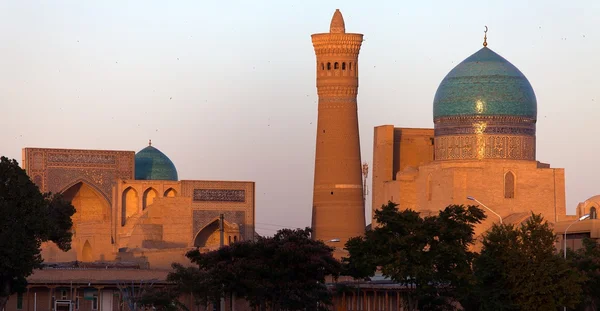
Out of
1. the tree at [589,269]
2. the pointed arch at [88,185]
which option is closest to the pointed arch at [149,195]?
the pointed arch at [88,185]

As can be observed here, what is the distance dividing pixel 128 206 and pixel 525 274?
2787 centimetres

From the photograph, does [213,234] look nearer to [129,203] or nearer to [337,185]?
[129,203]

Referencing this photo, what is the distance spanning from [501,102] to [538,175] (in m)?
2.74

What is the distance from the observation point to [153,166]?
66.4m

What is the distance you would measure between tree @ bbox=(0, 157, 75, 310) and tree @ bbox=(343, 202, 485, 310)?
728 cm

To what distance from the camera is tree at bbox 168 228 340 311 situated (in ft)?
124

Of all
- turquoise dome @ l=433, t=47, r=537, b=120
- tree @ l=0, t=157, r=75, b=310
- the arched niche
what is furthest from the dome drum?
tree @ l=0, t=157, r=75, b=310

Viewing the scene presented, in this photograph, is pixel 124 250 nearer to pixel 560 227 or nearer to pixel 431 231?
pixel 560 227

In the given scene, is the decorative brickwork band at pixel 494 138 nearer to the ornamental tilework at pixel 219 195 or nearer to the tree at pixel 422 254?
the ornamental tilework at pixel 219 195

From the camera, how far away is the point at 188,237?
59500 mm

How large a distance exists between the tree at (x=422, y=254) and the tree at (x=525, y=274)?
54 cm

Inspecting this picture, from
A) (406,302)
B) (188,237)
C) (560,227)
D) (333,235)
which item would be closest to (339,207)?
(333,235)

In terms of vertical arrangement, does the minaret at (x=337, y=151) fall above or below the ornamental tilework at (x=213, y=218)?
above

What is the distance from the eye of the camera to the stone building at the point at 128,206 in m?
59.3
